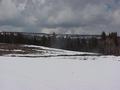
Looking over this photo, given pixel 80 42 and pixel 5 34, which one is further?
pixel 5 34

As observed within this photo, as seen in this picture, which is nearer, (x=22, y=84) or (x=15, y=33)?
(x=22, y=84)

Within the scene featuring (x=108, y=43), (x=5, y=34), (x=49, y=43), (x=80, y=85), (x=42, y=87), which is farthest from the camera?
(x=5, y=34)

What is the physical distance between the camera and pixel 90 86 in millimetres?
15523

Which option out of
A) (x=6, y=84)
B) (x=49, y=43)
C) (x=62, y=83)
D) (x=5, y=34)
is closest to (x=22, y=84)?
(x=6, y=84)

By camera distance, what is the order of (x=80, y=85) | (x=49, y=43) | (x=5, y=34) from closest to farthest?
(x=80, y=85) < (x=49, y=43) < (x=5, y=34)

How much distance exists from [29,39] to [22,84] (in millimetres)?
150098

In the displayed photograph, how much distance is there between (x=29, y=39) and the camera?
165 meters

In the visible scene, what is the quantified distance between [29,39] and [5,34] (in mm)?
18111

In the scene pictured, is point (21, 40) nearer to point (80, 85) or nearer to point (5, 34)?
point (5, 34)

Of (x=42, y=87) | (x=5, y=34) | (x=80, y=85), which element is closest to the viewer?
(x=42, y=87)

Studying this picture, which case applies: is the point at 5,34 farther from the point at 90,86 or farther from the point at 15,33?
the point at 90,86

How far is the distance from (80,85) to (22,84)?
2948mm

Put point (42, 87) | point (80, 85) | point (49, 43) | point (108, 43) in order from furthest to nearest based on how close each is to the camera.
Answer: point (49, 43)
point (108, 43)
point (80, 85)
point (42, 87)

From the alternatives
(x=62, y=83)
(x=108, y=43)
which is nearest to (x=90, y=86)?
(x=62, y=83)
